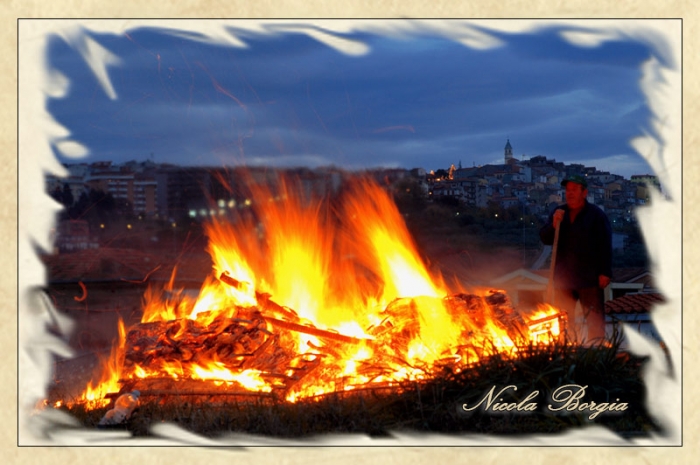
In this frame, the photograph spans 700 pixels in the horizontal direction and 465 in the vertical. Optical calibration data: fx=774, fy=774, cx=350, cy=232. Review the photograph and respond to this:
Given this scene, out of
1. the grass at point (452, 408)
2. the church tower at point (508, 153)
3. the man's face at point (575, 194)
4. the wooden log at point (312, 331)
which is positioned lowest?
the grass at point (452, 408)

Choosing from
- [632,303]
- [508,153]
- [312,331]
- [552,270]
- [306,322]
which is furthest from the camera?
[508,153]

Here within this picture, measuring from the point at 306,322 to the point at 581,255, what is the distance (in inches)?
111

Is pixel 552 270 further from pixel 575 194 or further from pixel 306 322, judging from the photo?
pixel 306 322

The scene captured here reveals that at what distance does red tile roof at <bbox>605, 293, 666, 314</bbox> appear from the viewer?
26.2 feet

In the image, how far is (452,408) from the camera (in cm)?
572

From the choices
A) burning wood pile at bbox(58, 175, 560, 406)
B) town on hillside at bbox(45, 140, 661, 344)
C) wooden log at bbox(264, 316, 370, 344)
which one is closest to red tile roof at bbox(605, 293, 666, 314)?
town on hillside at bbox(45, 140, 661, 344)

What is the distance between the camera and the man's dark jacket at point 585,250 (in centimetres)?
771

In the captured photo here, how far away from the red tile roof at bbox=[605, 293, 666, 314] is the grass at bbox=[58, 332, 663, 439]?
6.26 feet

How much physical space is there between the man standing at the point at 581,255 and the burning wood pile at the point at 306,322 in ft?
1.46

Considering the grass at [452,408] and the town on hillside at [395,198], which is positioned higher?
the town on hillside at [395,198]

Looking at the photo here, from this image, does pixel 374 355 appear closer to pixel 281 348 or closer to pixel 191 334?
pixel 281 348

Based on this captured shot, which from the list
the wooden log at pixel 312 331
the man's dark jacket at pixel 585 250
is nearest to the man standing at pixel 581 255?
the man's dark jacket at pixel 585 250

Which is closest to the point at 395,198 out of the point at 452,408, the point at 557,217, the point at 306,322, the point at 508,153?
the point at 508,153

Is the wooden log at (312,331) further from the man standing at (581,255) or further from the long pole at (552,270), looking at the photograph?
the man standing at (581,255)
